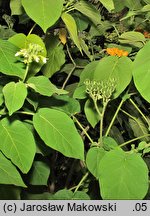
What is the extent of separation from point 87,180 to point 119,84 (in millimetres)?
243

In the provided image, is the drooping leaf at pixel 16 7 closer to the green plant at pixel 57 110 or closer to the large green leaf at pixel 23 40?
the green plant at pixel 57 110

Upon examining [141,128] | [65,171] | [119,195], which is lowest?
[65,171]

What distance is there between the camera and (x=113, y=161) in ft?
2.11

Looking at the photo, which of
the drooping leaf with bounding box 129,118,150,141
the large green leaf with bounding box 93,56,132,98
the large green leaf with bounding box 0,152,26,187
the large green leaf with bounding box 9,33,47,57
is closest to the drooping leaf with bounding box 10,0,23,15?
the large green leaf with bounding box 9,33,47,57

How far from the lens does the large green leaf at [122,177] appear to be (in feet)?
Result: 2.03

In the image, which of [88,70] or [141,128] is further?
[141,128]

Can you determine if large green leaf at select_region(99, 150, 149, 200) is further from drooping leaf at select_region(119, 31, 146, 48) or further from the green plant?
drooping leaf at select_region(119, 31, 146, 48)

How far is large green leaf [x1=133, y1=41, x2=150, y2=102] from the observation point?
2.12ft

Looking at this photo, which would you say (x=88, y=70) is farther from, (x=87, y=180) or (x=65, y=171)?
(x=65, y=171)

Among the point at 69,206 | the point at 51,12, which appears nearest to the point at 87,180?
the point at 69,206

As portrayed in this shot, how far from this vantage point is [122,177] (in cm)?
63

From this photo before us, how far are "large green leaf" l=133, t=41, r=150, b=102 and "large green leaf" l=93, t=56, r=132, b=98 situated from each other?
5cm

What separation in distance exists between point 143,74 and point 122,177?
0.19 m

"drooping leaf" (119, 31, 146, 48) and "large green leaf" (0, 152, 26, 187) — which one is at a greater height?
"drooping leaf" (119, 31, 146, 48)
